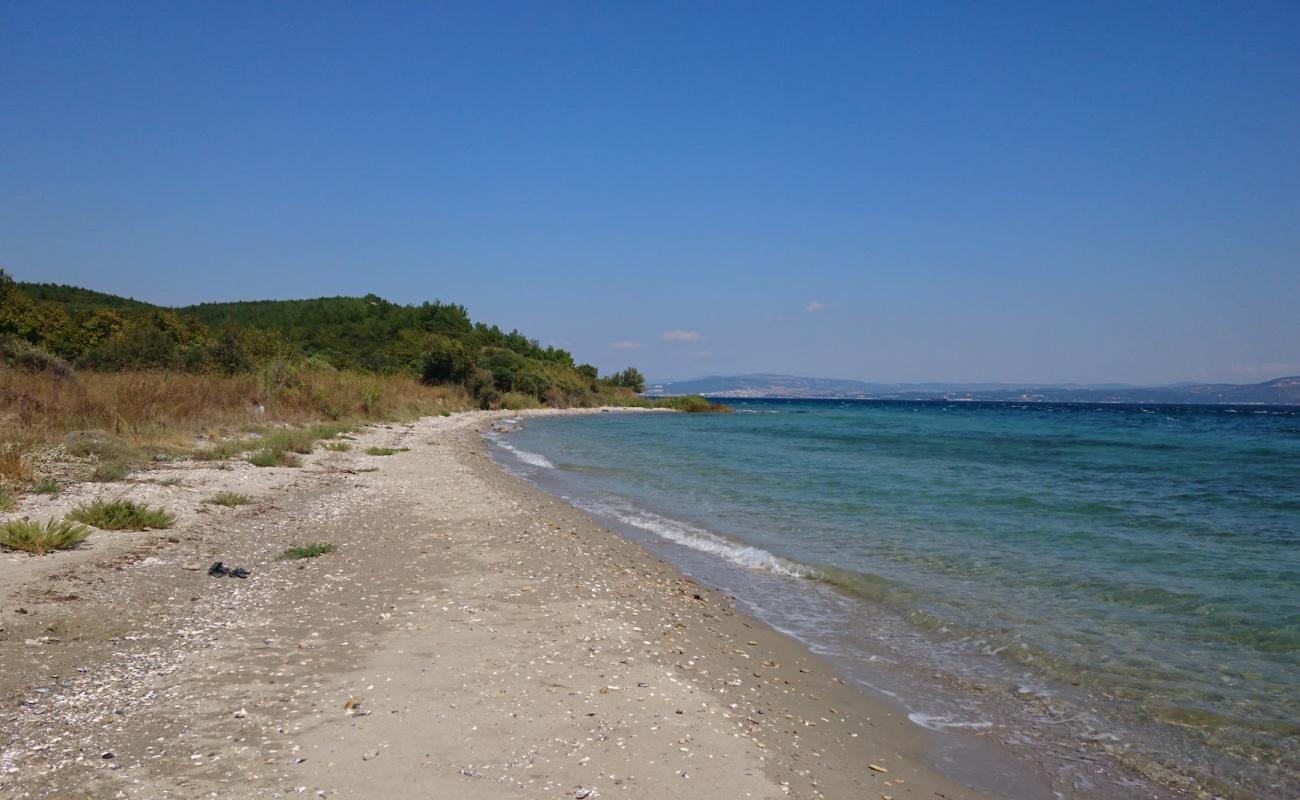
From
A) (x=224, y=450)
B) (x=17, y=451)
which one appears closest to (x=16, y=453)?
(x=17, y=451)

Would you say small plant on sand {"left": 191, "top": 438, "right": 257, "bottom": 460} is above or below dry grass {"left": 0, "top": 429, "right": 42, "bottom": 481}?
below

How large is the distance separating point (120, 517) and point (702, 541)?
26.3 feet

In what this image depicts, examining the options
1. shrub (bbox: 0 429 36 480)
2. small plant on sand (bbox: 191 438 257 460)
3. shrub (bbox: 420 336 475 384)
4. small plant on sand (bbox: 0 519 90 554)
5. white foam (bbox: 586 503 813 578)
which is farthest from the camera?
shrub (bbox: 420 336 475 384)

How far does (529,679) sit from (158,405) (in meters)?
17.7

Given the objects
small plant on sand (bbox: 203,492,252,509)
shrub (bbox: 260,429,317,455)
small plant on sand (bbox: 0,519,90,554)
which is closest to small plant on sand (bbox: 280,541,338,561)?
small plant on sand (bbox: 0,519,90,554)

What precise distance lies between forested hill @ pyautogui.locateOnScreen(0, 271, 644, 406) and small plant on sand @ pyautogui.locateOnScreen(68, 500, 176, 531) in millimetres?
13499

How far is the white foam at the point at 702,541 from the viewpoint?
10680mm

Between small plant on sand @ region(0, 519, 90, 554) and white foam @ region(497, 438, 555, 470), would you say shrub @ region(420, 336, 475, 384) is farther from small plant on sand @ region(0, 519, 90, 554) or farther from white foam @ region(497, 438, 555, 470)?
small plant on sand @ region(0, 519, 90, 554)

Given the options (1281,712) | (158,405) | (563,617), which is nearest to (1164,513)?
(1281,712)

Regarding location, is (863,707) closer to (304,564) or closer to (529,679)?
(529,679)

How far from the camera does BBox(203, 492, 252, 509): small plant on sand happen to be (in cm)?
1152

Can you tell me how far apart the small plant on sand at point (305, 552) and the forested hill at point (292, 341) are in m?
15.6

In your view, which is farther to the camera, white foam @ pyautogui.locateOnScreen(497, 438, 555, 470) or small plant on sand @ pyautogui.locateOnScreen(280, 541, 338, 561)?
white foam @ pyautogui.locateOnScreen(497, 438, 555, 470)

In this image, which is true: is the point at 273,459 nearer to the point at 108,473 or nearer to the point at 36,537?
the point at 108,473
